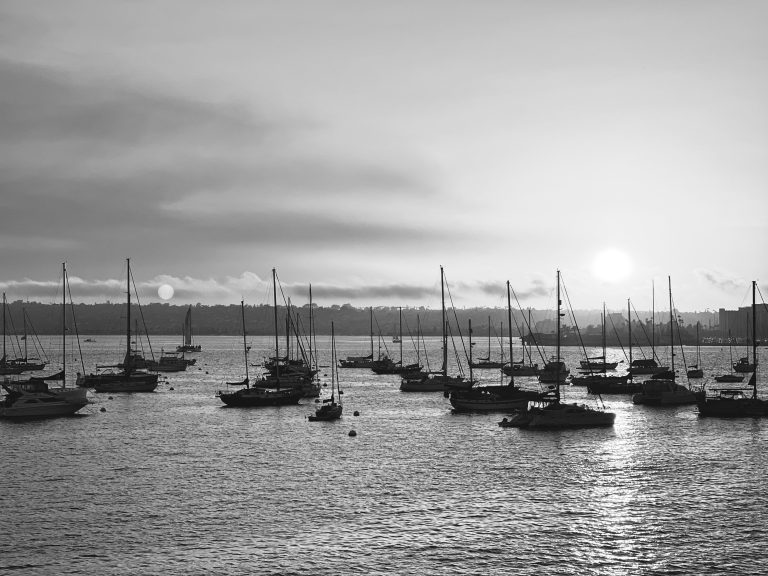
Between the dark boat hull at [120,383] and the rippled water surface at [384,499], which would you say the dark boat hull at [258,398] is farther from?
the dark boat hull at [120,383]

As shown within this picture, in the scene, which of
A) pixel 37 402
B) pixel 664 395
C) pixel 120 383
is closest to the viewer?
pixel 37 402

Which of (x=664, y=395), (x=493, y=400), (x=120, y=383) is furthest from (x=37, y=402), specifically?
(x=664, y=395)

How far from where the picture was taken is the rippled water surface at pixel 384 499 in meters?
37.6

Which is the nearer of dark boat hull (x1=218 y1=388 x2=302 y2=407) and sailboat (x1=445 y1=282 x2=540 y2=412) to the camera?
sailboat (x1=445 y1=282 x2=540 y2=412)

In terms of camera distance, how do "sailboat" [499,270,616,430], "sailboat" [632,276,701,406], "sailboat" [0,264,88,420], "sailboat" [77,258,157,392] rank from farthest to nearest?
1. "sailboat" [77,258,157,392]
2. "sailboat" [632,276,701,406]
3. "sailboat" [0,264,88,420]
4. "sailboat" [499,270,616,430]

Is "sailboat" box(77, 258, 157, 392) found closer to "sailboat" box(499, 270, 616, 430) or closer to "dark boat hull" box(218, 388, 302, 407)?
"dark boat hull" box(218, 388, 302, 407)

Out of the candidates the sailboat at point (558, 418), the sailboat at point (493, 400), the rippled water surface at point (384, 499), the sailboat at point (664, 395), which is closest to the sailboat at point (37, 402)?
the rippled water surface at point (384, 499)

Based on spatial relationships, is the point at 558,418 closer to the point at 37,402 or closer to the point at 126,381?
the point at 37,402

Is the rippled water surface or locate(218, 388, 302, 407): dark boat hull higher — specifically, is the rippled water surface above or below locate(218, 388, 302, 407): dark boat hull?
below

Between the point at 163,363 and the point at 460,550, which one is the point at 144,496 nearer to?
the point at 460,550

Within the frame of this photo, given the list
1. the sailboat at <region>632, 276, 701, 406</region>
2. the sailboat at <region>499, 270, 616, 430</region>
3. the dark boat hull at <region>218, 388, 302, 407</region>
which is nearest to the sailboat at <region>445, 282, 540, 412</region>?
the sailboat at <region>499, 270, 616, 430</region>

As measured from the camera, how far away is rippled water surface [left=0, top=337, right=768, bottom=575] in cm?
3762

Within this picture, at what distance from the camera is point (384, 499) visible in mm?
49000

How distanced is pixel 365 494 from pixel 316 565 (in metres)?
13.9
